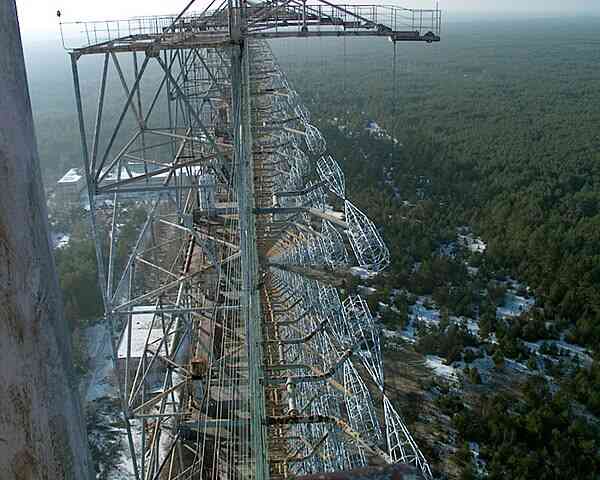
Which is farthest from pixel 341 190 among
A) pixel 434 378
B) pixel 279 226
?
pixel 434 378

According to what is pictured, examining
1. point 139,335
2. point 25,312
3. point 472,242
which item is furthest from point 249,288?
point 472,242

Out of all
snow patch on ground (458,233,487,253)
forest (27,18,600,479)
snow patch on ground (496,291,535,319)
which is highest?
forest (27,18,600,479)

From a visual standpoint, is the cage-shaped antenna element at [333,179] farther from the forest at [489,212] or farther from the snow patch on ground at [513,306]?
the snow patch on ground at [513,306]

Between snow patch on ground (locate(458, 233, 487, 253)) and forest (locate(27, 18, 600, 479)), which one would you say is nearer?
forest (locate(27, 18, 600, 479))

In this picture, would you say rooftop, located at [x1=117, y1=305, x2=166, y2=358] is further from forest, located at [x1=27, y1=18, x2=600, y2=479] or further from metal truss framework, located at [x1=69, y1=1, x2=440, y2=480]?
metal truss framework, located at [x1=69, y1=1, x2=440, y2=480]

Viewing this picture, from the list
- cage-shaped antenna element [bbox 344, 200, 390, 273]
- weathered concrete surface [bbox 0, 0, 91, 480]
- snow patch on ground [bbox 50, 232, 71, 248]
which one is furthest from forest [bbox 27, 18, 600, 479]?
weathered concrete surface [bbox 0, 0, 91, 480]
